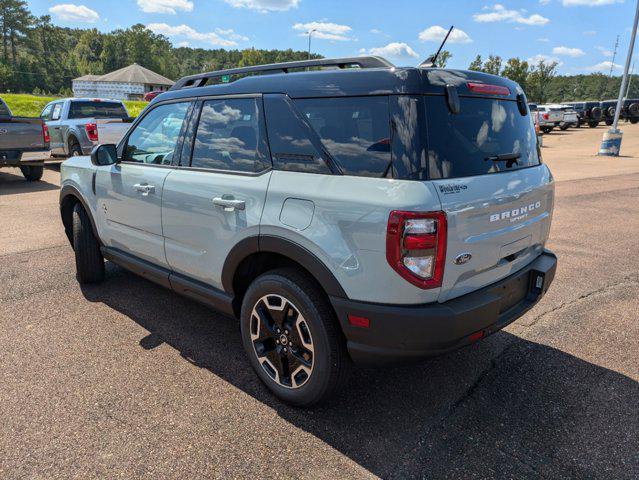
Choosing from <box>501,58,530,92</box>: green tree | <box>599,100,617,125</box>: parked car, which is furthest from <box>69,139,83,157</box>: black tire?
<box>501,58,530,92</box>: green tree

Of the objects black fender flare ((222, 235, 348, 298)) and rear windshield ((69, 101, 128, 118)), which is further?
rear windshield ((69, 101, 128, 118))

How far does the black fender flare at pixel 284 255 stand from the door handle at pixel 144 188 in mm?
974

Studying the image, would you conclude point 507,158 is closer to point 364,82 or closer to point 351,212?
point 364,82

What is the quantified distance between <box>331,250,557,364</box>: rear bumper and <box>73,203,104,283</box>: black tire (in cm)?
306

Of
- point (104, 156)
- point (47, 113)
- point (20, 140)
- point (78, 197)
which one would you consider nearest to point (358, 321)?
point (104, 156)

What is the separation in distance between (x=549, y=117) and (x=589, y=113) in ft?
28.9

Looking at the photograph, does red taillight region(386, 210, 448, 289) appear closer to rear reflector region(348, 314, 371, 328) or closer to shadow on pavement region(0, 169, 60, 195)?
rear reflector region(348, 314, 371, 328)

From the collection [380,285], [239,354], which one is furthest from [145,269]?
[380,285]

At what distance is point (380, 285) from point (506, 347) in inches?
72.0

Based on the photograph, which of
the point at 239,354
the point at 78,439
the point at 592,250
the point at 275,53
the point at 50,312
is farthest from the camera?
the point at 275,53

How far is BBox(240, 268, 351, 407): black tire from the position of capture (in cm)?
245

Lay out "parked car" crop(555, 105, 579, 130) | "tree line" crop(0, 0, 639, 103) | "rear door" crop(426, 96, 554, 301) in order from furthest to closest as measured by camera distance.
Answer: "tree line" crop(0, 0, 639, 103) < "parked car" crop(555, 105, 579, 130) < "rear door" crop(426, 96, 554, 301)

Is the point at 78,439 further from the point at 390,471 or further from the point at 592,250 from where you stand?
the point at 592,250

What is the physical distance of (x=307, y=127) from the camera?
2539 mm
